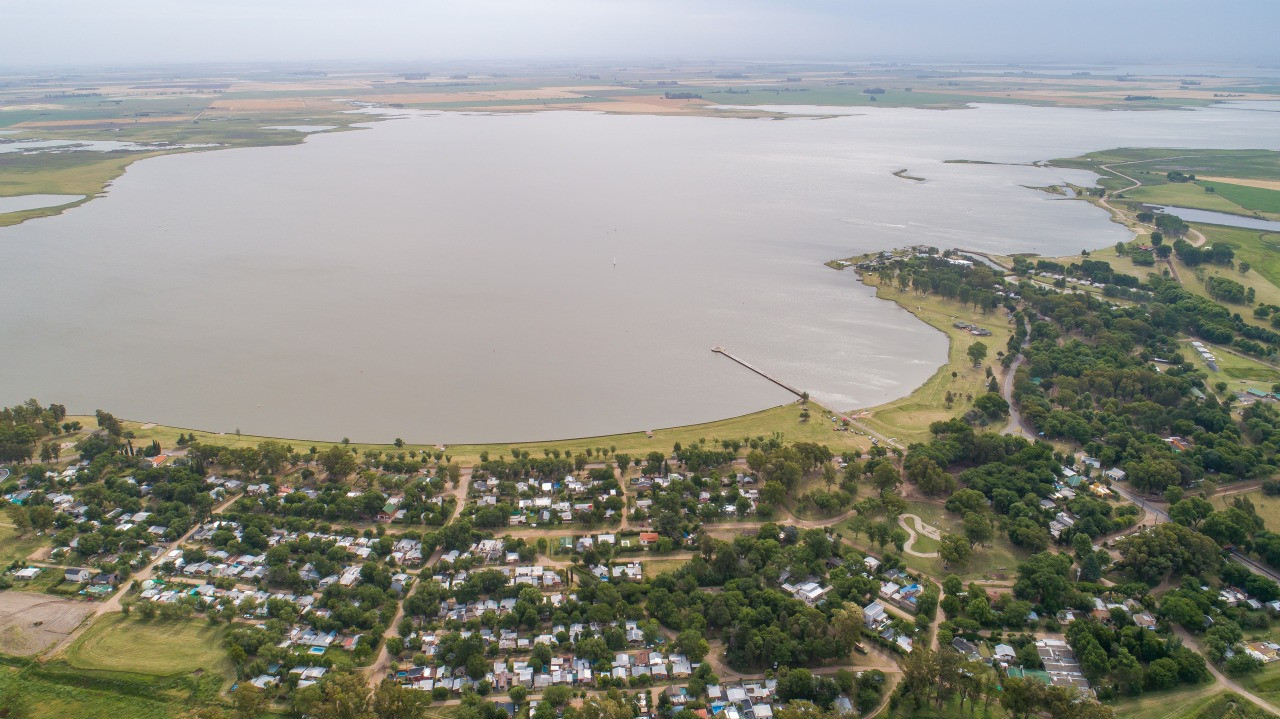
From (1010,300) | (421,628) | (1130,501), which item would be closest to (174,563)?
(421,628)

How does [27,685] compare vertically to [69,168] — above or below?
below

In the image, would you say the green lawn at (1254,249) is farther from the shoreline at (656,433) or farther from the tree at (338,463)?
the tree at (338,463)

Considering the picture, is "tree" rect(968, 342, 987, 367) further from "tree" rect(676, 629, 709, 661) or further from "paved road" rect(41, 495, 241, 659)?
"paved road" rect(41, 495, 241, 659)

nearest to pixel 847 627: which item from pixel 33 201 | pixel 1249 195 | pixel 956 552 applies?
pixel 956 552

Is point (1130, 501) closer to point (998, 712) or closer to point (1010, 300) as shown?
point (998, 712)

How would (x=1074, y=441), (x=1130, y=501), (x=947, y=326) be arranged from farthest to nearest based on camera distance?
(x=947, y=326) → (x=1074, y=441) → (x=1130, y=501)

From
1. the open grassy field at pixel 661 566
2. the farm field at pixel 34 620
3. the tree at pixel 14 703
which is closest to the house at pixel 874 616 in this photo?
the open grassy field at pixel 661 566

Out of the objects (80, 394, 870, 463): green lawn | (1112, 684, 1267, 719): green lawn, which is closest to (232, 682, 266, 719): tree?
(80, 394, 870, 463): green lawn
